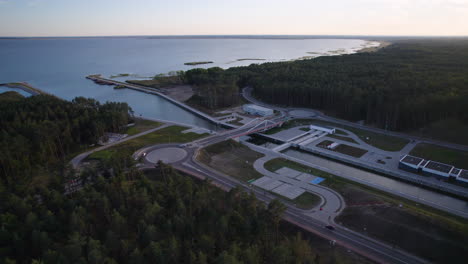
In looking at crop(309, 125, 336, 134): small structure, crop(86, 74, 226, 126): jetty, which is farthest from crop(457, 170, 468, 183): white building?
crop(86, 74, 226, 126): jetty

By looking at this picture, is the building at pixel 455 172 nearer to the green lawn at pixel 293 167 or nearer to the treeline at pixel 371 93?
the green lawn at pixel 293 167

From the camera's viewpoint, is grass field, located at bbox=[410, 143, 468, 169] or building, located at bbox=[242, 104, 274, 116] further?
building, located at bbox=[242, 104, 274, 116]

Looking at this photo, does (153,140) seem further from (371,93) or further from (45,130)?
(371,93)

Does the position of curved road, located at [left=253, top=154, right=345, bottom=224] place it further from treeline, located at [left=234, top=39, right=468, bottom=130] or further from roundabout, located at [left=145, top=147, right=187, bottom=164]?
treeline, located at [left=234, top=39, right=468, bottom=130]

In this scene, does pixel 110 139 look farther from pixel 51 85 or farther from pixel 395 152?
pixel 51 85

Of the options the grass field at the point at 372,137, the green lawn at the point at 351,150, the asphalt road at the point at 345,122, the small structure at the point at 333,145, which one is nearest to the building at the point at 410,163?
the grass field at the point at 372,137

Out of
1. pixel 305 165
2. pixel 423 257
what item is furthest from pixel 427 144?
pixel 423 257
